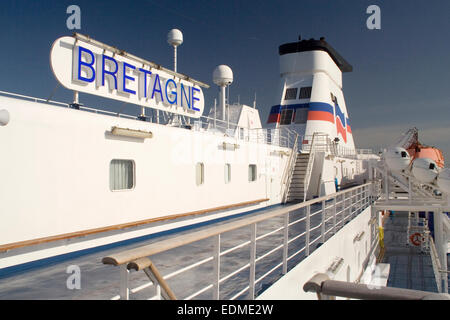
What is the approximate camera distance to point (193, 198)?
849 centimetres

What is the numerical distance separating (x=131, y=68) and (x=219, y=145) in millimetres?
3153

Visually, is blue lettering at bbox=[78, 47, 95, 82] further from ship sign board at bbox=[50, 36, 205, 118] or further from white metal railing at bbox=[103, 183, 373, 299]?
white metal railing at bbox=[103, 183, 373, 299]

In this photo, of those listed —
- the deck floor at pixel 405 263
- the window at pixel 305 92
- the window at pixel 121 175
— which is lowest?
the deck floor at pixel 405 263

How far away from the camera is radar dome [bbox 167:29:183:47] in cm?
1017

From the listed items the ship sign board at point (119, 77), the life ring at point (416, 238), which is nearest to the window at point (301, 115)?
the life ring at point (416, 238)

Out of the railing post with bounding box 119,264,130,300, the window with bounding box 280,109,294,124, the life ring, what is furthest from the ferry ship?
the window with bounding box 280,109,294,124

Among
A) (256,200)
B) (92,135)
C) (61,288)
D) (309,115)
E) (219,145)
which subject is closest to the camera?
(61,288)

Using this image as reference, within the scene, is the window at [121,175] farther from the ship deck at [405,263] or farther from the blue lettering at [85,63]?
the ship deck at [405,263]

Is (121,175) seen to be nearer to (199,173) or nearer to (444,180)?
(199,173)

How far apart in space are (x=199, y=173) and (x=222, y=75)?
5.63 meters

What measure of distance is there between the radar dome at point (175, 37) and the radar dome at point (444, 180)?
8.79m

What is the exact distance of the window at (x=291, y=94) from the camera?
21172 millimetres

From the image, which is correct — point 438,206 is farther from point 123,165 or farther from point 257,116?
point 123,165
